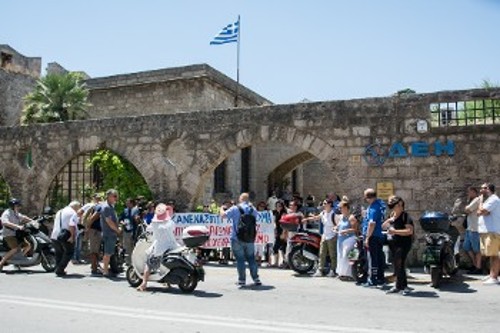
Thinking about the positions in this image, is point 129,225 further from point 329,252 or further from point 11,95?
point 11,95

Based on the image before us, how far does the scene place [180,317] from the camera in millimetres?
6750

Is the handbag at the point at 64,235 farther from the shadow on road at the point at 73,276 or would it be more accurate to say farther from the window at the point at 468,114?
the window at the point at 468,114

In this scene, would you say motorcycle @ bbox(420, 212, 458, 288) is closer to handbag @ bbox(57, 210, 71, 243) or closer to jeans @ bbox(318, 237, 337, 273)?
jeans @ bbox(318, 237, 337, 273)

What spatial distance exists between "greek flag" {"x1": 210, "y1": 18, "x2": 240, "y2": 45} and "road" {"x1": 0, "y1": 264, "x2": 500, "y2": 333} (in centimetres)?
1378

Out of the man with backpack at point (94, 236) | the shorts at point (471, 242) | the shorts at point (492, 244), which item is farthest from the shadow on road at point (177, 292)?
the shorts at point (471, 242)

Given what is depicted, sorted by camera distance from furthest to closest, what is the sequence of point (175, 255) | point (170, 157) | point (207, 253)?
point (170, 157)
point (207, 253)
point (175, 255)

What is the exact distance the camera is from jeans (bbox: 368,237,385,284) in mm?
9211

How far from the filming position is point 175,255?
28.4 ft

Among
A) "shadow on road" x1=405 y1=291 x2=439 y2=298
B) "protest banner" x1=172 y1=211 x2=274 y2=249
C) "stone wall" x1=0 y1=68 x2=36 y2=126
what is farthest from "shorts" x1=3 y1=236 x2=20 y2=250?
"stone wall" x1=0 y1=68 x2=36 y2=126

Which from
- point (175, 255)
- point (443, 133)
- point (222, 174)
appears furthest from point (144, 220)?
point (222, 174)

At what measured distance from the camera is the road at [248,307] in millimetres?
6227

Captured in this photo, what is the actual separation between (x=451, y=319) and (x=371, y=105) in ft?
22.1

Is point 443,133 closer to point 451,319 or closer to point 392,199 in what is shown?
point 392,199

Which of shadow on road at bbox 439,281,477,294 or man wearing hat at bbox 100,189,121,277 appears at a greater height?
man wearing hat at bbox 100,189,121,277
